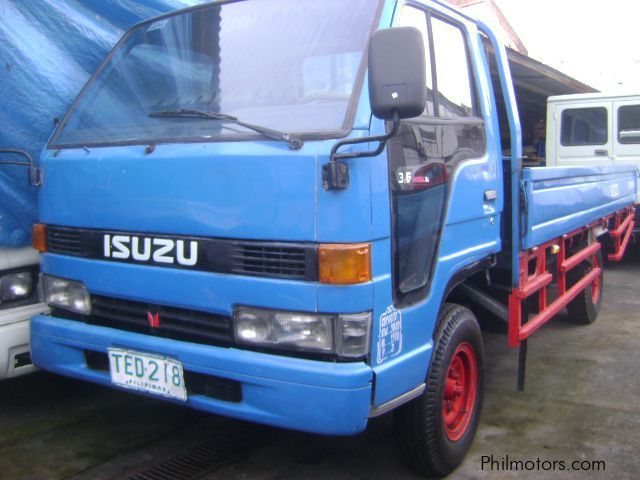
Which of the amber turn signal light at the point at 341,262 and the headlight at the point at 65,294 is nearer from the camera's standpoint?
the amber turn signal light at the point at 341,262

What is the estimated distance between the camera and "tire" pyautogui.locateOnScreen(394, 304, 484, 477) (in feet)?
9.21

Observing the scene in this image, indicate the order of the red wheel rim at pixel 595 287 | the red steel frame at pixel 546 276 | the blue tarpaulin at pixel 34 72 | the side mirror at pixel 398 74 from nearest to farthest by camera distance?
1. the side mirror at pixel 398 74
2. the blue tarpaulin at pixel 34 72
3. the red steel frame at pixel 546 276
4. the red wheel rim at pixel 595 287

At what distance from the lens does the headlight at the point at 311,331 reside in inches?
92.0

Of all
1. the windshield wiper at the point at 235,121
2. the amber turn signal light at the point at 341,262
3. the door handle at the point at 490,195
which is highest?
the windshield wiper at the point at 235,121

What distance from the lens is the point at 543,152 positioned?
32.1 ft

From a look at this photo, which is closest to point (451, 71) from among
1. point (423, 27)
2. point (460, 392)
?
point (423, 27)

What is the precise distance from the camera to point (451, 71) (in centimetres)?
322

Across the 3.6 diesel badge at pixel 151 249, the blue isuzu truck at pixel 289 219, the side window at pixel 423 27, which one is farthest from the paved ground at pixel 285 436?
the side window at pixel 423 27

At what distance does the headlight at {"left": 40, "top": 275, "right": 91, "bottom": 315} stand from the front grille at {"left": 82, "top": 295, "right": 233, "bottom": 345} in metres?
0.04

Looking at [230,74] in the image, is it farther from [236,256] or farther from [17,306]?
[17,306]

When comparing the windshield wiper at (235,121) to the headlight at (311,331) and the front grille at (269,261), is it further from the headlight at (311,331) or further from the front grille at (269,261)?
the headlight at (311,331)

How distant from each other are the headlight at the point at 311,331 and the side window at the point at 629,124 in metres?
7.29

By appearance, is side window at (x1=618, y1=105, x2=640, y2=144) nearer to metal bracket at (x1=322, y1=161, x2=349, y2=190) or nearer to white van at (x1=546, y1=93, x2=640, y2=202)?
white van at (x1=546, y1=93, x2=640, y2=202)

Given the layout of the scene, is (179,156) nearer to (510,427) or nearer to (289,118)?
(289,118)
